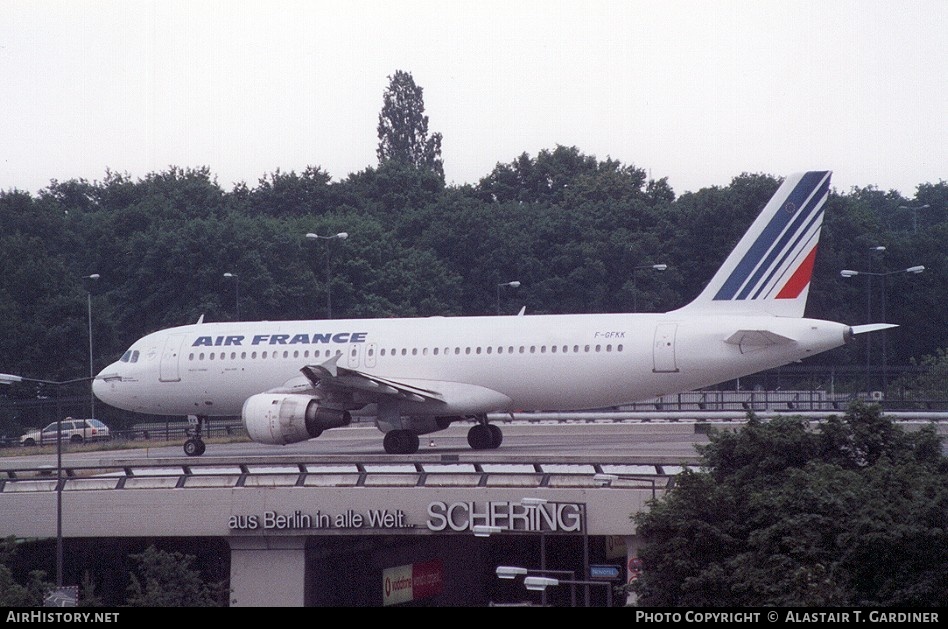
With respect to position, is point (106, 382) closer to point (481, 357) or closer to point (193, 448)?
point (193, 448)

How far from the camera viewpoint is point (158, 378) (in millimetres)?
37312

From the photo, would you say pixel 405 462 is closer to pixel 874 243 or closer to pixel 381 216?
pixel 874 243

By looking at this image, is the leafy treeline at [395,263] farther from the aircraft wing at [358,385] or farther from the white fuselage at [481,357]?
the aircraft wing at [358,385]

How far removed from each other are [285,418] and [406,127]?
4076 inches

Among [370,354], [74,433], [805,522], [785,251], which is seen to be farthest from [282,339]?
[74,433]

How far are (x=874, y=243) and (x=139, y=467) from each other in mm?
64344

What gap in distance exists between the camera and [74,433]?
189ft

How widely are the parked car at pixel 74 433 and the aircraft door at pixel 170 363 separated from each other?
18.4 metres

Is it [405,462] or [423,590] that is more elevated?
[405,462]

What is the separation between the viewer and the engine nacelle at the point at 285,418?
3169cm

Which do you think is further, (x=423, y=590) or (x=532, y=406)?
(x=532, y=406)

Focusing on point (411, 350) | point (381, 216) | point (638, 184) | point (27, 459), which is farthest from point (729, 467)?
point (638, 184)

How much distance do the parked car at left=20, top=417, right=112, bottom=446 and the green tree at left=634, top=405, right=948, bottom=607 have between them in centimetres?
3791
